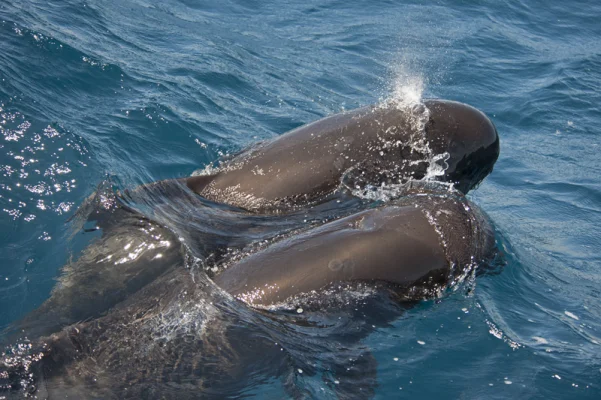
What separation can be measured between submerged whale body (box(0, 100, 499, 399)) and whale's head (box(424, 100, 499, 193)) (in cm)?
2

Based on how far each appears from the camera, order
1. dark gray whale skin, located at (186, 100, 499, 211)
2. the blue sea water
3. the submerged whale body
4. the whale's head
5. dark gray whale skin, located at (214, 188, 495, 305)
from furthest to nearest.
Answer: the whale's head
dark gray whale skin, located at (186, 100, 499, 211)
the blue sea water
dark gray whale skin, located at (214, 188, 495, 305)
the submerged whale body

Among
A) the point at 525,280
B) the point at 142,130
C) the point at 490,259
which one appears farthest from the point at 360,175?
the point at 142,130

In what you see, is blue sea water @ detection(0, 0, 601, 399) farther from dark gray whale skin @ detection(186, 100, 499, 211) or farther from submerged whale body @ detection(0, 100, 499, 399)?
dark gray whale skin @ detection(186, 100, 499, 211)

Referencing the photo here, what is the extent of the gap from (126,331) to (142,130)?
20.8 ft

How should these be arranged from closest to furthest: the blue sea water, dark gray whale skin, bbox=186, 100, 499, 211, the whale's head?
the blue sea water → dark gray whale skin, bbox=186, 100, 499, 211 → the whale's head

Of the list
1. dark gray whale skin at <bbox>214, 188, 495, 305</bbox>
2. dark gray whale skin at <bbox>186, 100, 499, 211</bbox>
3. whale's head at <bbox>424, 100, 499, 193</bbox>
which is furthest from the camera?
whale's head at <bbox>424, 100, 499, 193</bbox>

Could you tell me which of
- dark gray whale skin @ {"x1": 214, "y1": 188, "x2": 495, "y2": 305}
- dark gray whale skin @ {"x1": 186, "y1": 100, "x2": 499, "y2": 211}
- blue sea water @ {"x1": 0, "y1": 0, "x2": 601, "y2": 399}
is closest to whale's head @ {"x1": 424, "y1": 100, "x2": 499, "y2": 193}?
dark gray whale skin @ {"x1": 186, "y1": 100, "x2": 499, "y2": 211}

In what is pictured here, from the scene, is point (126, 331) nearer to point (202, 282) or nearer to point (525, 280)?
point (202, 282)

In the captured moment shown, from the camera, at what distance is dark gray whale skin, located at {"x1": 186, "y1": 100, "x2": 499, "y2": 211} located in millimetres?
9273

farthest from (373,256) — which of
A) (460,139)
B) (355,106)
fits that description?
(355,106)

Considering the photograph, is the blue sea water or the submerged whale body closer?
the submerged whale body

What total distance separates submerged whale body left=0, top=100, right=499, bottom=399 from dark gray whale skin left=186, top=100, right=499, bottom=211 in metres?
0.02

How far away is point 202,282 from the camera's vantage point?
7352mm

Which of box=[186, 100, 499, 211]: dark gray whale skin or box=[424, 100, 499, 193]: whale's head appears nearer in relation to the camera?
box=[186, 100, 499, 211]: dark gray whale skin
